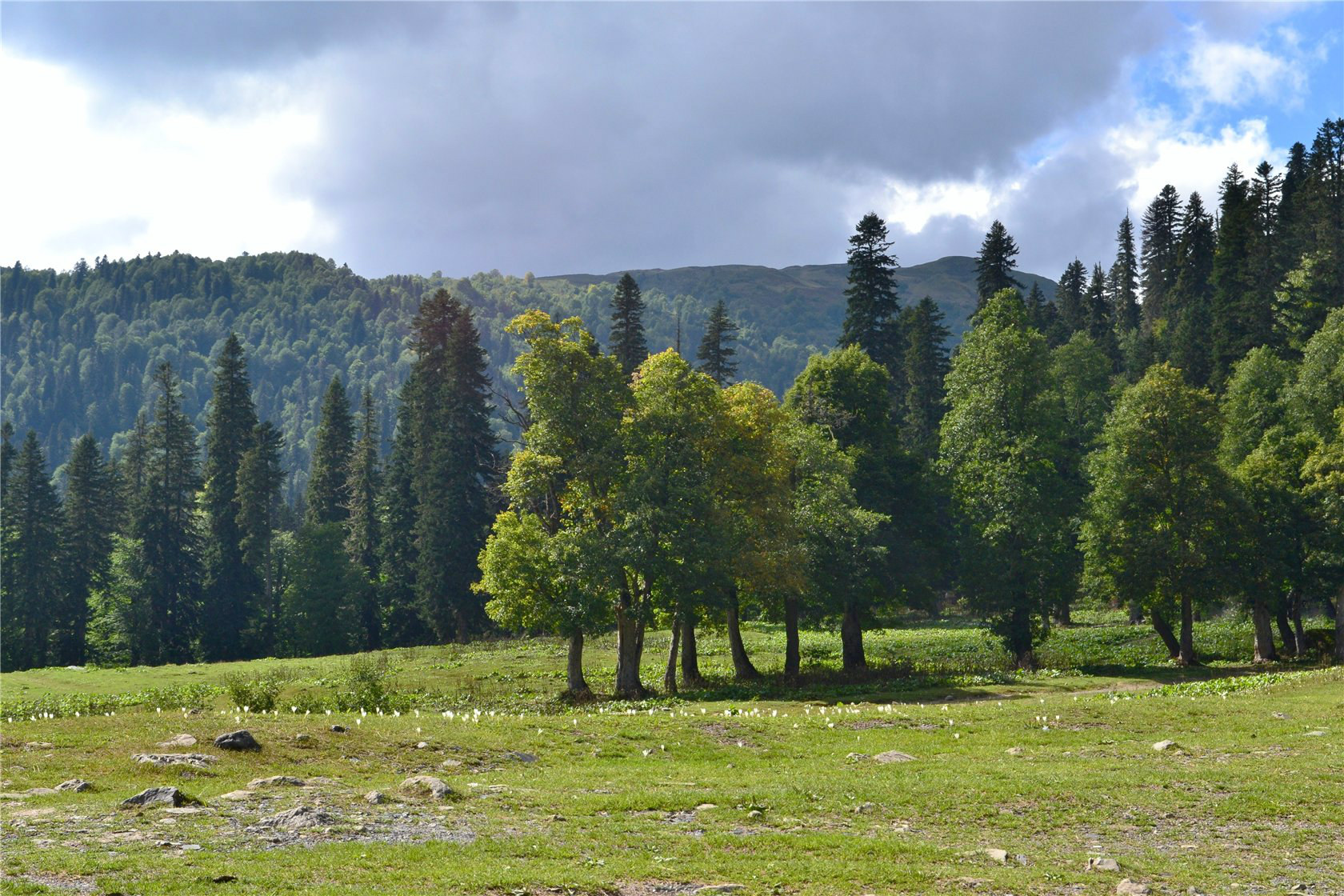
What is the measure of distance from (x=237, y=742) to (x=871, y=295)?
2614 inches

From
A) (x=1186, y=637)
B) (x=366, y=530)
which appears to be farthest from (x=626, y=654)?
(x=366, y=530)

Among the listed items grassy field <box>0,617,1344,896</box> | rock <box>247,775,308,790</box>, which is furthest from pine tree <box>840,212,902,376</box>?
rock <box>247,775,308,790</box>

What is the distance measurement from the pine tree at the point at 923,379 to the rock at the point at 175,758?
73914 millimetres

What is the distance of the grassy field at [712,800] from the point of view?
46.6 ft

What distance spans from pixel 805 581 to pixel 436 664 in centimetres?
2242

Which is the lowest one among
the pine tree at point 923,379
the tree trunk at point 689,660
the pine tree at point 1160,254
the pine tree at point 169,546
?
the tree trunk at point 689,660

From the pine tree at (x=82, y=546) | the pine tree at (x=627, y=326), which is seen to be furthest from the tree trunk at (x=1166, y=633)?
the pine tree at (x=82, y=546)

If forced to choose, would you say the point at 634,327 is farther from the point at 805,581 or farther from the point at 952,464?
the point at 805,581

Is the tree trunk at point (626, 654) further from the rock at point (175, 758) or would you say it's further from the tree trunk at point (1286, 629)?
the tree trunk at point (1286, 629)

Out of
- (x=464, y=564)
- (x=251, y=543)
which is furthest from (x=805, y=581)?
(x=251, y=543)

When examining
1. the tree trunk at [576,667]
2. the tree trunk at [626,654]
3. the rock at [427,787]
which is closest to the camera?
the rock at [427,787]

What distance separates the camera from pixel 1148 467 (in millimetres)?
52375

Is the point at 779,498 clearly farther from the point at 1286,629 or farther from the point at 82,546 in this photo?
the point at 82,546

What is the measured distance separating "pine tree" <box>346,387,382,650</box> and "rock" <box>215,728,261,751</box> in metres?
68.6
